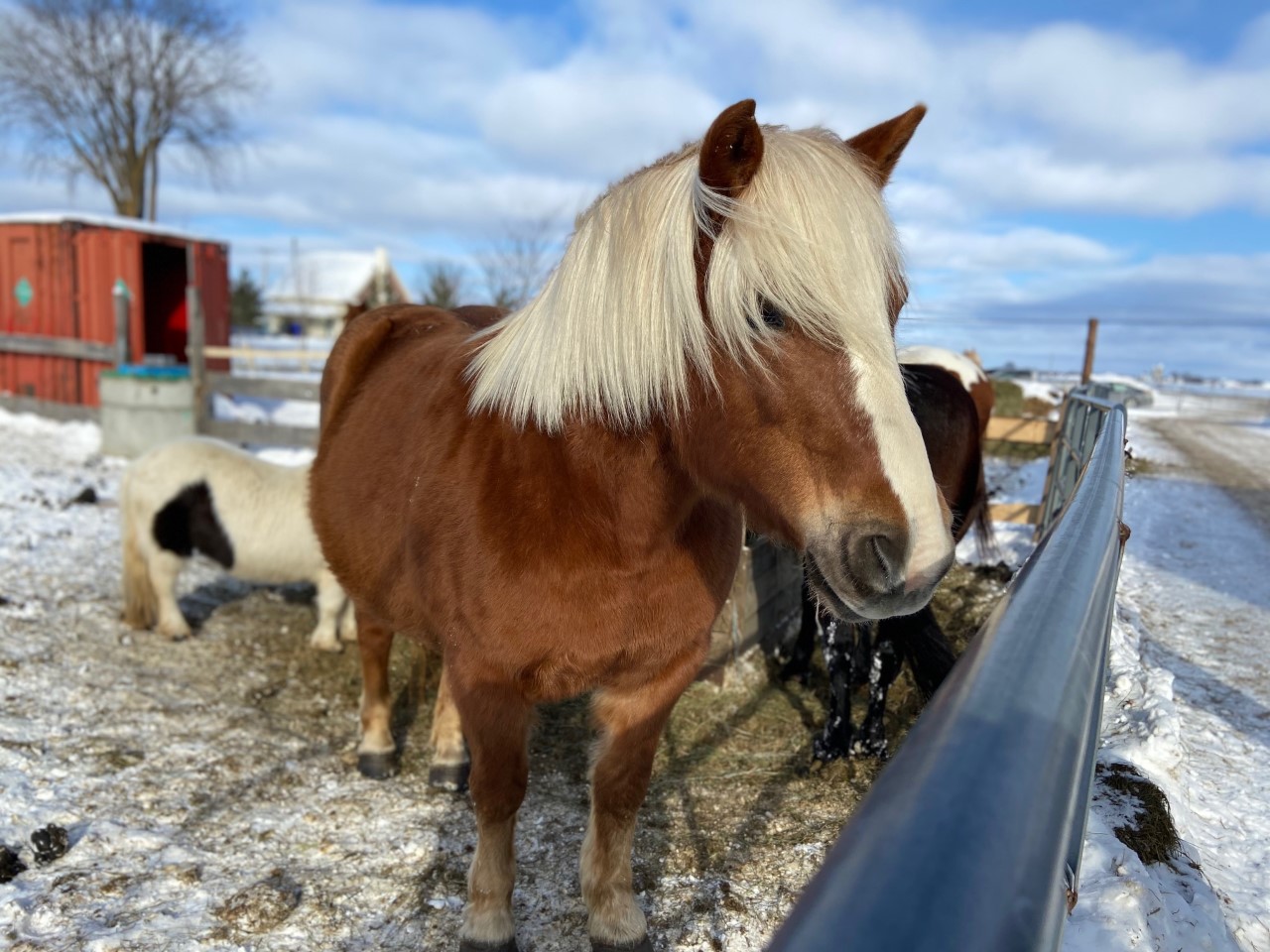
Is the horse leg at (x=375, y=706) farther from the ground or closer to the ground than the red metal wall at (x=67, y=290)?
closer to the ground

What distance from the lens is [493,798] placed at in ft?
7.76

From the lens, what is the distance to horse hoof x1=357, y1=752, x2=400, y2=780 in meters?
3.58

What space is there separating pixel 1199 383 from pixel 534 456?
5302cm

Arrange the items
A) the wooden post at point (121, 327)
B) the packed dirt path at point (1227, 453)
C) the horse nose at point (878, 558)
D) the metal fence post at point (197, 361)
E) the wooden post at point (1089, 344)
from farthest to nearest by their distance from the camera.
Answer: the wooden post at point (1089, 344), the wooden post at point (121, 327), the metal fence post at point (197, 361), the packed dirt path at point (1227, 453), the horse nose at point (878, 558)

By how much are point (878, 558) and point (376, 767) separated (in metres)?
2.89

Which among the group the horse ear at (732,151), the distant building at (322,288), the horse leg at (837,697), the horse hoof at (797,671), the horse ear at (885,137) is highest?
the distant building at (322,288)

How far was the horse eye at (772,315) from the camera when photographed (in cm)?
163

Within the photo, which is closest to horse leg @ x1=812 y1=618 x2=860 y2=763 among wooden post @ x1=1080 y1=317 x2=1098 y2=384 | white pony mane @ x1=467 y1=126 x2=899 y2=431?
white pony mane @ x1=467 y1=126 x2=899 y2=431

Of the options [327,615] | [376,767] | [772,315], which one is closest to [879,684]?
[376,767]

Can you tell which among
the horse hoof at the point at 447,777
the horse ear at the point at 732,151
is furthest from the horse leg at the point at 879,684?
the horse ear at the point at 732,151

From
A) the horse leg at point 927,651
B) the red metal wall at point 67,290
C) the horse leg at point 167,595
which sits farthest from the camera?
the red metal wall at point 67,290

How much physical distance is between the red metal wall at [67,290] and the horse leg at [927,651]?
12377mm

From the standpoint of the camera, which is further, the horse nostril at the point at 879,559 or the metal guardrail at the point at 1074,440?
the metal guardrail at the point at 1074,440

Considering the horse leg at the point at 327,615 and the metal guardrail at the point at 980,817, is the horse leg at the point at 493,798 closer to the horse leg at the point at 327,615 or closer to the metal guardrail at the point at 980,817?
the metal guardrail at the point at 980,817
